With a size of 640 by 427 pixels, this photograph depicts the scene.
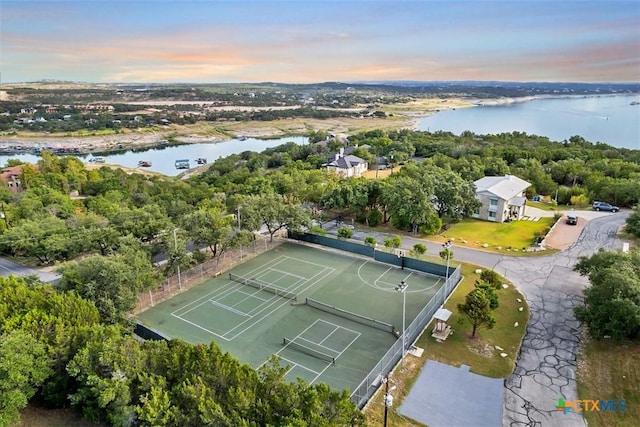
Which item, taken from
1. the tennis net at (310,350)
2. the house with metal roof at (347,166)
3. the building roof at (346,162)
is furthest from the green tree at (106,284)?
Result: the building roof at (346,162)

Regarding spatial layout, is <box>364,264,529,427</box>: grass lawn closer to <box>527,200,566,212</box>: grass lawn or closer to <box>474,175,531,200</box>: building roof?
<box>474,175,531,200</box>: building roof

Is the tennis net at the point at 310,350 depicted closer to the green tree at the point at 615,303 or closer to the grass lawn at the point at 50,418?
the grass lawn at the point at 50,418

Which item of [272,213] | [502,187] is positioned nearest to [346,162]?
[502,187]

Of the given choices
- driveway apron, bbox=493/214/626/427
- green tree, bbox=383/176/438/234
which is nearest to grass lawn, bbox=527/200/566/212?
driveway apron, bbox=493/214/626/427

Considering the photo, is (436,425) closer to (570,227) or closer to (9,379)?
(9,379)

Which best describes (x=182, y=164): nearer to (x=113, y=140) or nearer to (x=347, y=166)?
(x=113, y=140)

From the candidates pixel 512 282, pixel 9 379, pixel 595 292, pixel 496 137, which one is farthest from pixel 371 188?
pixel 496 137
